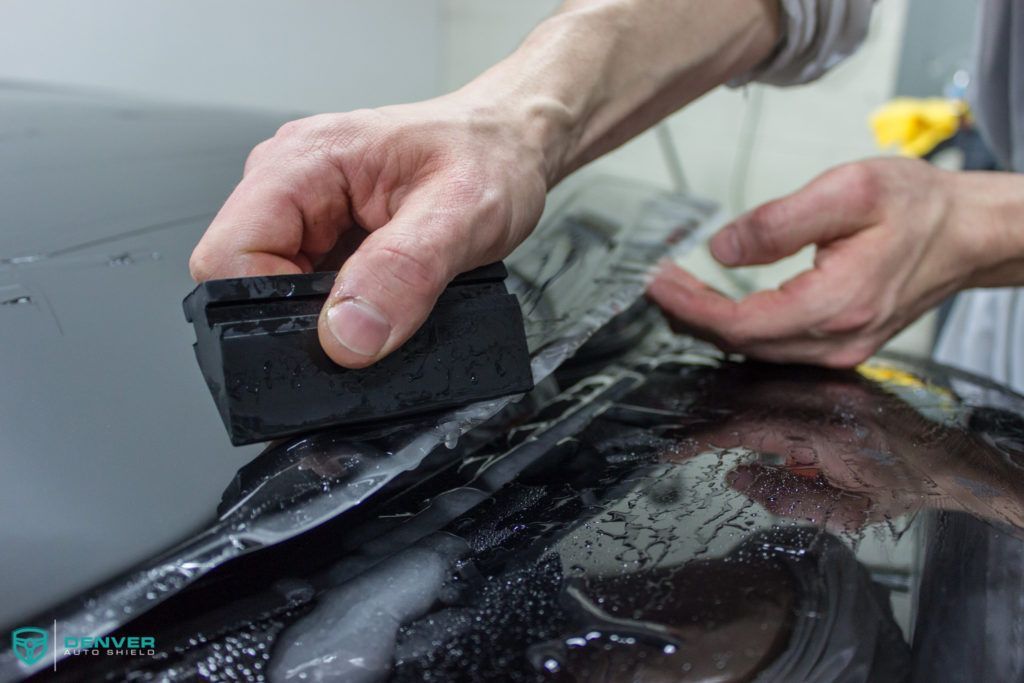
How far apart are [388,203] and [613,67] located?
327 millimetres

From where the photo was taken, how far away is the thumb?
0.48 m

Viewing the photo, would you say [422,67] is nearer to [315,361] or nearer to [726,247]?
[726,247]

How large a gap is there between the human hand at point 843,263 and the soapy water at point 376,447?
0.10 meters

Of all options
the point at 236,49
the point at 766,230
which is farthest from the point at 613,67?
the point at 236,49

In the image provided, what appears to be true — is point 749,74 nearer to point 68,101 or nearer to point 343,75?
point 68,101

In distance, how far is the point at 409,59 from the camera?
2.23 metres

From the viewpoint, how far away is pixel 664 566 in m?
0.42

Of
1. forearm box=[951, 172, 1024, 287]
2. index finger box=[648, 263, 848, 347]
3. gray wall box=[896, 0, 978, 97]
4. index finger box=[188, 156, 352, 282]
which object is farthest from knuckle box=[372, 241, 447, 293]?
gray wall box=[896, 0, 978, 97]

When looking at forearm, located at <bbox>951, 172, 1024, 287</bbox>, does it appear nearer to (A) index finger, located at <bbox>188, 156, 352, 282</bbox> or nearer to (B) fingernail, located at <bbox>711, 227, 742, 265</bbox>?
(B) fingernail, located at <bbox>711, 227, 742, 265</bbox>

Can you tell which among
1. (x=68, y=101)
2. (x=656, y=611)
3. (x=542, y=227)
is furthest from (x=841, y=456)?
(x=68, y=101)

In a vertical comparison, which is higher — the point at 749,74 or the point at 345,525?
the point at 749,74

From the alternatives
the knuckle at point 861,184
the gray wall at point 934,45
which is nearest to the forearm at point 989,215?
the knuckle at point 861,184

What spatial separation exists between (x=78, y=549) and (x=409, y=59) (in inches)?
80.5

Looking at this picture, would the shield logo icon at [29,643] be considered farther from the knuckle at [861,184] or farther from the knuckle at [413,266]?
the knuckle at [861,184]
